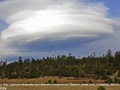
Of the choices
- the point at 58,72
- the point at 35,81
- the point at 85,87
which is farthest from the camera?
the point at 58,72

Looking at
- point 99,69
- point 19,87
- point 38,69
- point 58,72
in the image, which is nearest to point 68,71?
point 58,72

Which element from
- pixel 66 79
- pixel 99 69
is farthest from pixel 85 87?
pixel 99 69

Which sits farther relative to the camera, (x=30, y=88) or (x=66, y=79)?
(x=66, y=79)

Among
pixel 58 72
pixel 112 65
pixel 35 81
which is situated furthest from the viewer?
pixel 112 65

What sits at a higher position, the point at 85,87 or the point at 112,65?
the point at 112,65

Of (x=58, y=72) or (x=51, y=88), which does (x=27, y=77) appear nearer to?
(x=58, y=72)

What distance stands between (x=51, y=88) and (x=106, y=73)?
193ft

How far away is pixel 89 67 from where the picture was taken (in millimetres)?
167750

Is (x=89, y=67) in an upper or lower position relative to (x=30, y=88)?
upper

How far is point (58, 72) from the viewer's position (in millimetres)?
158750

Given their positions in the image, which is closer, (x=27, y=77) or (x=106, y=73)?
(x=106, y=73)

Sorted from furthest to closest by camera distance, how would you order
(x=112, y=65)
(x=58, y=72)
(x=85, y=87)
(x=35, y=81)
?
(x=112, y=65)
(x=58, y=72)
(x=35, y=81)
(x=85, y=87)

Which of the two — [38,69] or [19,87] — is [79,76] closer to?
[38,69]

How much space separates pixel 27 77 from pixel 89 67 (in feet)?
113
